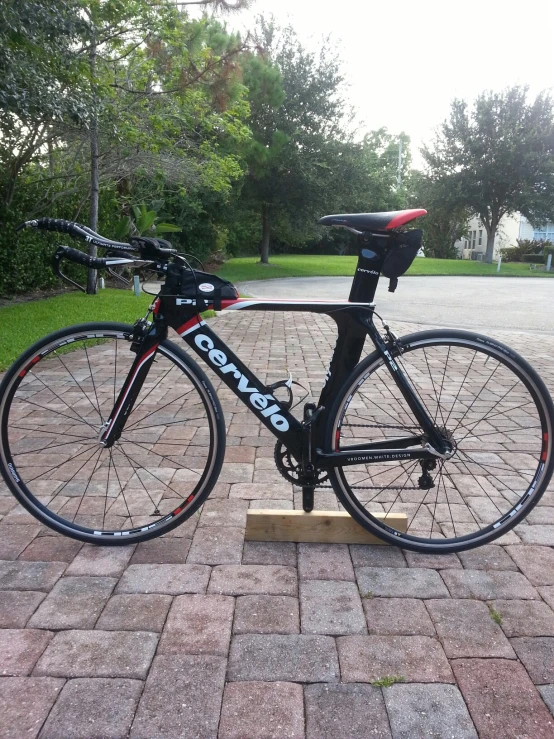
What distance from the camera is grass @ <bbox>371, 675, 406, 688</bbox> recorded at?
5.65 ft

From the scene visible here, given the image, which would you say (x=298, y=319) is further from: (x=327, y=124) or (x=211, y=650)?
(x=327, y=124)

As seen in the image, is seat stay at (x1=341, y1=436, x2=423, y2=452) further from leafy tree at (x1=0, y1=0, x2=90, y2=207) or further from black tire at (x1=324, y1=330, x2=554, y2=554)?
leafy tree at (x1=0, y1=0, x2=90, y2=207)

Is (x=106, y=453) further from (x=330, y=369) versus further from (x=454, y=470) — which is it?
(x=454, y=470)

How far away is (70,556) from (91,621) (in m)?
0.47

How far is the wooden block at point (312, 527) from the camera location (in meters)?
2.51

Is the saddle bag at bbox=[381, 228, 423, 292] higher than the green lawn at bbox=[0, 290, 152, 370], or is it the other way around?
the saddle bag at bbox=[381, 228, 423, 292]

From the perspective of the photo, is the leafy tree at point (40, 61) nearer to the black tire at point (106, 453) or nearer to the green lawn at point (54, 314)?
the green lawn at point (54, 314)

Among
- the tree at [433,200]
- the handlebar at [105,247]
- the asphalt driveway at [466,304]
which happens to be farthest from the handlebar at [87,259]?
the tree at [433,200]

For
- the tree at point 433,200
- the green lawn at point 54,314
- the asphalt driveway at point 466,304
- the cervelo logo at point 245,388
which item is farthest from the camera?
the tree at point 433,200

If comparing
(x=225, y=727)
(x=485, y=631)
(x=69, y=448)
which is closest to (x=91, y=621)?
(x=225, y=727)

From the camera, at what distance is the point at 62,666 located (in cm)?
178

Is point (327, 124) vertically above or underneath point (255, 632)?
above

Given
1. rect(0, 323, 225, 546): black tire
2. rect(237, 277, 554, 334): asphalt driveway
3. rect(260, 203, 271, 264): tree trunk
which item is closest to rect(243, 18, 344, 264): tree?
rect(260, 203, 271, 264): tree trunk

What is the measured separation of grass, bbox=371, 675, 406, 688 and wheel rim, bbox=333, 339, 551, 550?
2.46 feet
